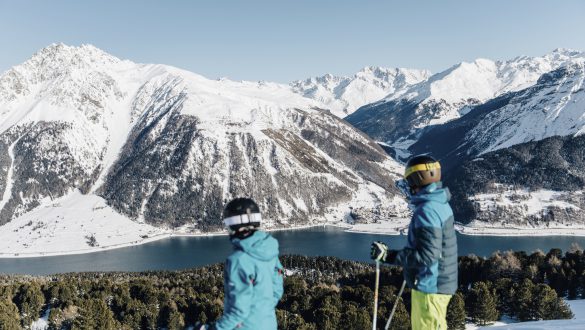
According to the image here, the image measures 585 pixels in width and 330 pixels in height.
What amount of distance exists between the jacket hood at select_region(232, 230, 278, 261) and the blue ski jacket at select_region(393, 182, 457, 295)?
3000mm

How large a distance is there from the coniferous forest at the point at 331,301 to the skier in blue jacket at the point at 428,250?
47567 millimetres

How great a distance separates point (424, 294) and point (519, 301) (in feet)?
206

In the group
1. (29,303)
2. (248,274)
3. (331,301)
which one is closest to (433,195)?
(248,274)

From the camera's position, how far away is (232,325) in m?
8.30

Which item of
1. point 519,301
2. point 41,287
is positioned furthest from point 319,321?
point 41,287

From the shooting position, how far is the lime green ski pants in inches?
401

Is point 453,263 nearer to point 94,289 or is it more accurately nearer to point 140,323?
point 140,323

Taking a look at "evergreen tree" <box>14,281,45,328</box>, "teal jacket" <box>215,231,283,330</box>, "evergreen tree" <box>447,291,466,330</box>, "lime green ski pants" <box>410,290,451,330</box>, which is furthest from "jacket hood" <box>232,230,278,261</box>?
"evergreen tree" <box>14,281,45,328</box>

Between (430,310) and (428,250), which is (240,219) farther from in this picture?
(430,310)

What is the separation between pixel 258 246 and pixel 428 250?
355cm

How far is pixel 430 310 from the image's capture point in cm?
1023

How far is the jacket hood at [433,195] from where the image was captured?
394 inches

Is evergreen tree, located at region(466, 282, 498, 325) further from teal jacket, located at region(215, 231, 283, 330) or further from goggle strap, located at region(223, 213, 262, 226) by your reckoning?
goggle strap, located at region(223, 213, 262, 226)

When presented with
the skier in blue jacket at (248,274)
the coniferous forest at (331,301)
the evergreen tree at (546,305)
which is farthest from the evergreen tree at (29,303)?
the skier in blue jacket at (248,274)
